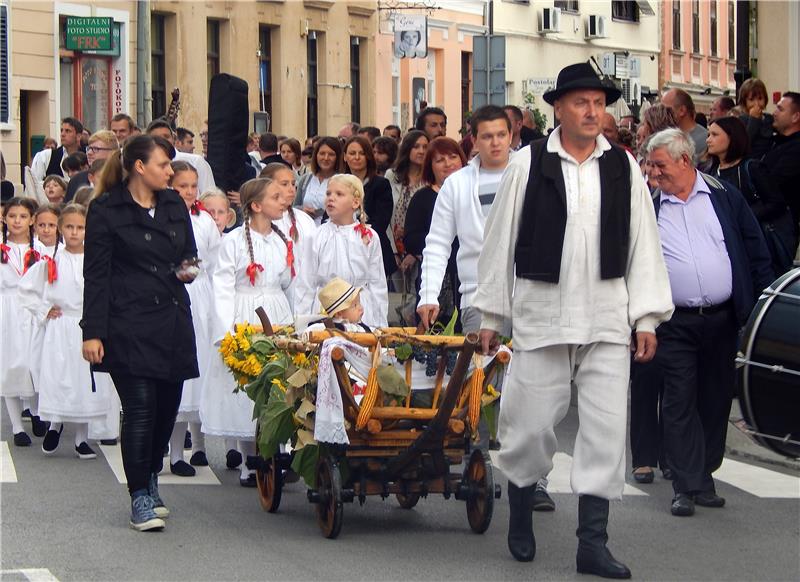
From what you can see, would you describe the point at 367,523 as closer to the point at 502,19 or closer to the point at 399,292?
the point at 399,292

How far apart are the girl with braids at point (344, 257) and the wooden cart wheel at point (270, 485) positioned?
1.51 meters

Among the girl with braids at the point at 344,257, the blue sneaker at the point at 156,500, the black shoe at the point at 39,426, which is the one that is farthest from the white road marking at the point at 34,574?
the black shoe at the point at 39,426

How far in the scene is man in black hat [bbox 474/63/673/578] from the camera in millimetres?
7820

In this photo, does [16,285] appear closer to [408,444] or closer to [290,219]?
[290,219]

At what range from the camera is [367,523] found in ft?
30.0

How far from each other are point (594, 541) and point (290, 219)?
3.89 m

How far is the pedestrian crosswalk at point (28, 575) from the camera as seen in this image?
7.74 meters

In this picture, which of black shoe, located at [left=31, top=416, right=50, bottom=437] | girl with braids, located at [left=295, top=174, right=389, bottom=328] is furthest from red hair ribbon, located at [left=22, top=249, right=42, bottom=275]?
girl with braids, located at [left=295, top=174, right=389, bottom=328]

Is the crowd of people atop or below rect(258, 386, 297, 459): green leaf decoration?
atop

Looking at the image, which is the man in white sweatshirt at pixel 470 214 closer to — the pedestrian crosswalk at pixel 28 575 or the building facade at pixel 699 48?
the pedestrian crosswalk at pixel 28 575

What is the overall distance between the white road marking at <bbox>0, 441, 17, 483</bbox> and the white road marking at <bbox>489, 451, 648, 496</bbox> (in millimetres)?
2929

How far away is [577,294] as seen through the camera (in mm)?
7816

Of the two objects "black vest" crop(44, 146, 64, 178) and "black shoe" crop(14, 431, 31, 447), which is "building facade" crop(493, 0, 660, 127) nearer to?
"black vest" crop(44, 146, 64, 178)

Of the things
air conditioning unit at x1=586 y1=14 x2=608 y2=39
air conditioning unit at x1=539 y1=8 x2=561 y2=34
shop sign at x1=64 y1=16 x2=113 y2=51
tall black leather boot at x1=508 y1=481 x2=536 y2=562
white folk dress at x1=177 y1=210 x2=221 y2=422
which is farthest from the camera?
air conditioning unit at x1=586 y1=14 x2=608 y2=39
